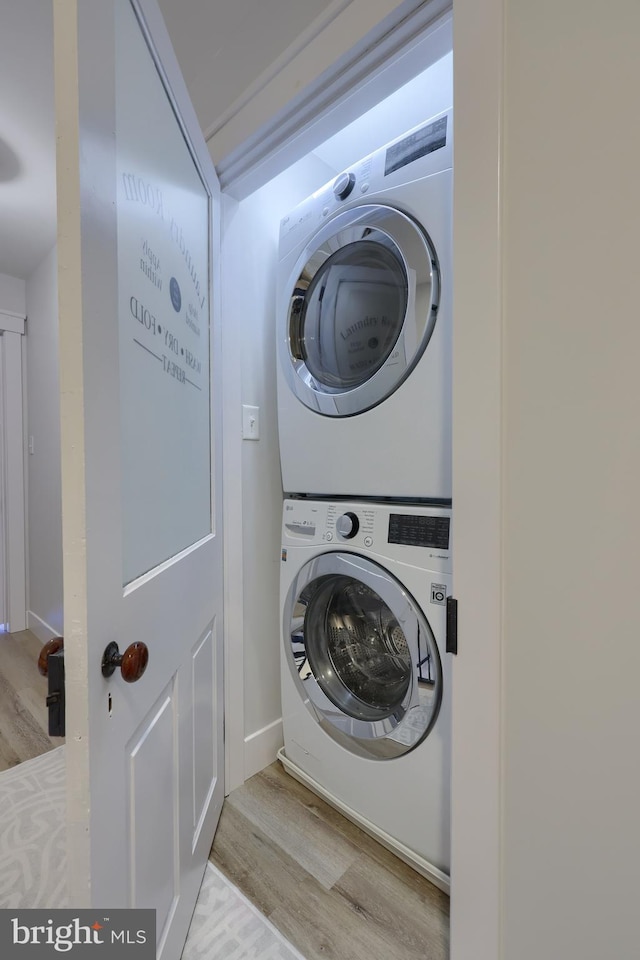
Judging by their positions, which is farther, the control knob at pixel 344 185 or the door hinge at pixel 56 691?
the control knob at pixel 344 185

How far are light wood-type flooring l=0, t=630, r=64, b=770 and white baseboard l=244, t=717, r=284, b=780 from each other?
26.3 inches

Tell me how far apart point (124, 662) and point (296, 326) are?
1.08m

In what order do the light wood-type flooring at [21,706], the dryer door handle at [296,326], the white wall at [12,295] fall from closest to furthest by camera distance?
1. the dryer door handle at [296,326]
2. the light wood-type flooring at [21,706]
3. the white wall at [12,295]

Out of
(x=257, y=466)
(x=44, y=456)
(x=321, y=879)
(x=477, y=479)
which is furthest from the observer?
(x=44, y=456)

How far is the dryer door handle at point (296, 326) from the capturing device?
4.28ft

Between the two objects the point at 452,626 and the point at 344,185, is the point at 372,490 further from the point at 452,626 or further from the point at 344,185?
the point at 344,185

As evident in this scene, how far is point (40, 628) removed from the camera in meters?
2.66

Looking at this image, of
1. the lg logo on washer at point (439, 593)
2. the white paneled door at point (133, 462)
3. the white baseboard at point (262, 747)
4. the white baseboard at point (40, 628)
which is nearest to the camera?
the white paneled door at point (133, 462)

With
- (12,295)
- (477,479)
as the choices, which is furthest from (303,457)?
(12,295)

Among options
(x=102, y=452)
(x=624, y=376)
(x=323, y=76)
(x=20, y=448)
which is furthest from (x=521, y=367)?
(x=20, y=448)

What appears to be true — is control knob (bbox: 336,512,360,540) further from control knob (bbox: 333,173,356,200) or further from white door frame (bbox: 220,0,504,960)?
control knob (bbox: 333,173,356,200)

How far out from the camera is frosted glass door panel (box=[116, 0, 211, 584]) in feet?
2.11

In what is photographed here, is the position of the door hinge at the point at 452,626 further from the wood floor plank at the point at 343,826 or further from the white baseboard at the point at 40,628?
the white baseboard at the point at 40,628

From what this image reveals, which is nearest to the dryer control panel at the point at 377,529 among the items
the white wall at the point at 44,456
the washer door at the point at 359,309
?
the washer door at the point at 359,309
